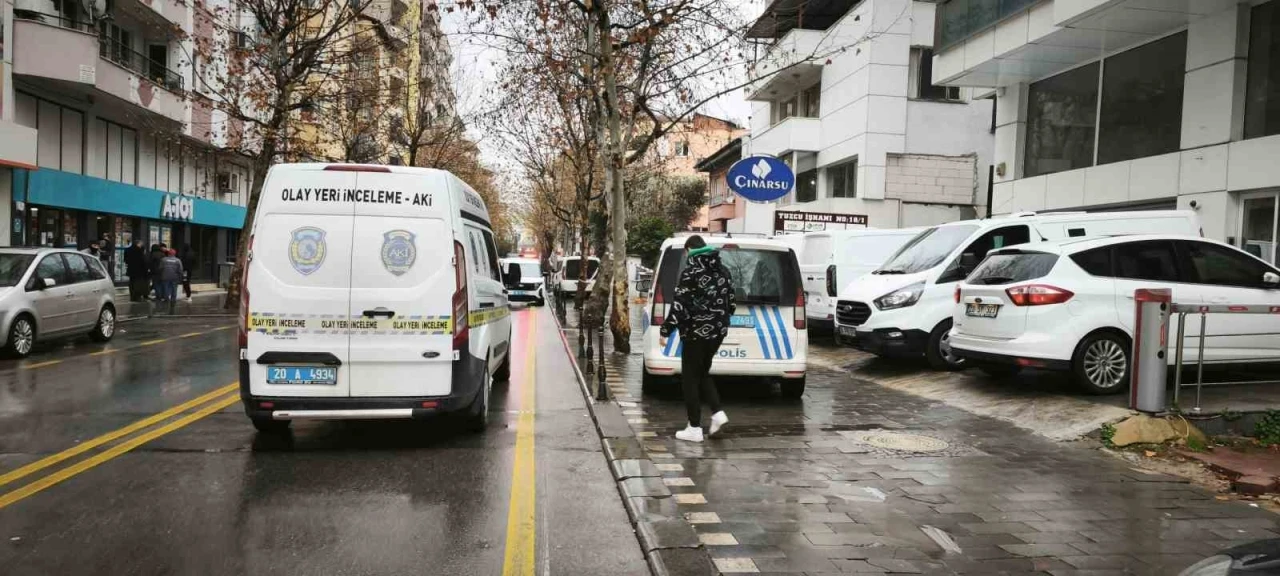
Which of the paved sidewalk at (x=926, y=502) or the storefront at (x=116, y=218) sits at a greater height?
the storefront at (x=116, y=218)

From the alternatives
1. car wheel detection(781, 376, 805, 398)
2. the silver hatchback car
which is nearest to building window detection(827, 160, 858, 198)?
car wheel detection(781, 376, 805, 398)

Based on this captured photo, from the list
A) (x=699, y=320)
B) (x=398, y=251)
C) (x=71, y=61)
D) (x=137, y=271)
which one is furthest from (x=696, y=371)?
(x=137, y=271)

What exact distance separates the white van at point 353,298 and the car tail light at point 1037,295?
5.88 meters

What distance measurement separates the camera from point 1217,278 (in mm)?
9398

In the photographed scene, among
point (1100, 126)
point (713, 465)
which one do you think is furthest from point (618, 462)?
point (1100, 126)

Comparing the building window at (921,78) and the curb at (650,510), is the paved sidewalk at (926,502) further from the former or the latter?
Result: the building window at (921,78)

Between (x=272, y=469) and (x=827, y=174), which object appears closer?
(x=272, y=469)

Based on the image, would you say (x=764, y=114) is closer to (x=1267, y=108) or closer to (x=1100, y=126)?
(x=1100, y=126)

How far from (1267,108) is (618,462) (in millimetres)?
12187

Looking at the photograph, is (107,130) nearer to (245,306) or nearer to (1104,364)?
(245,306)

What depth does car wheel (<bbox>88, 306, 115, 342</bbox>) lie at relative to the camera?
15211 millimetres

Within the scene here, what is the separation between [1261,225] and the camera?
1324 cm

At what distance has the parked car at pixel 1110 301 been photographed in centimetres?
912

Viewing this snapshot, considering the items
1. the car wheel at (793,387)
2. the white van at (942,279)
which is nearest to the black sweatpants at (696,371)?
the car wheel at (793,387)
